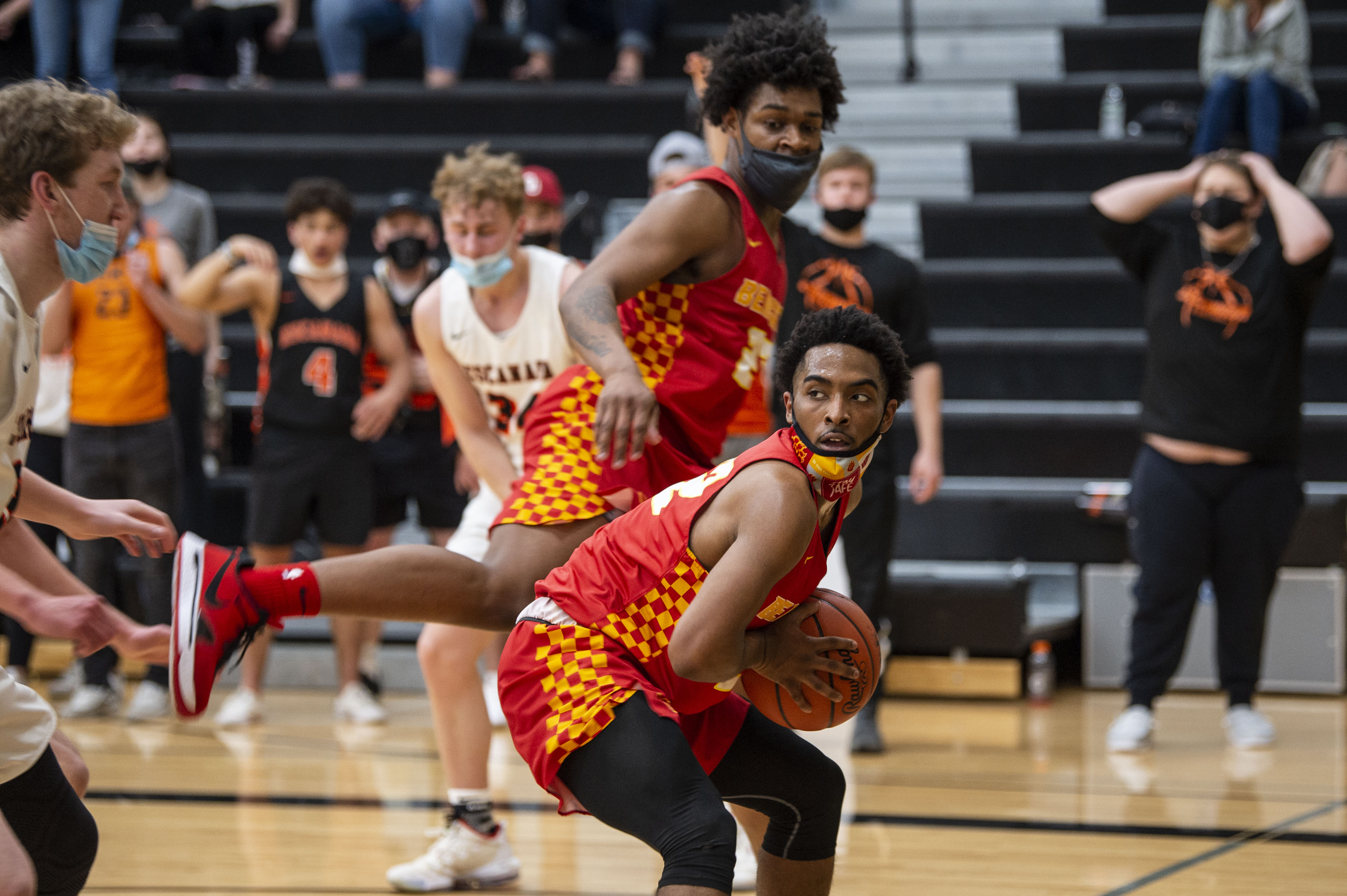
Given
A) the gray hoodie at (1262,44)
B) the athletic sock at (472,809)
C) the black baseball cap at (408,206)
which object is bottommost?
the athletic sock at (472,809)

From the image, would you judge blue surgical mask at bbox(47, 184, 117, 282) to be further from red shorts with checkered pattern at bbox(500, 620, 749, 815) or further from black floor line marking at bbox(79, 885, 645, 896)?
black floor line marking at bbox(79, 885, 645, 896)

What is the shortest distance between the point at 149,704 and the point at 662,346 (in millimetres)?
3714

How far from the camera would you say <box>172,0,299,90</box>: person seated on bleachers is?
380 inches

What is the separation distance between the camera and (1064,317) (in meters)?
7.97

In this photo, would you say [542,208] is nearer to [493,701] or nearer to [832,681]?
[493,701]

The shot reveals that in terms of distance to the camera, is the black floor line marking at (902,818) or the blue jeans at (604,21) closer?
the black floor line marking at (902,818)

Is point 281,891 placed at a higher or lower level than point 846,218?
lower

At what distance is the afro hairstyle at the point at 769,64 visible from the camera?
287cm

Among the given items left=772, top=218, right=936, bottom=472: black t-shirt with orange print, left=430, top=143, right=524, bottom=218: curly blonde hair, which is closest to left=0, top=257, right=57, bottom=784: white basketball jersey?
left=430, top=143, right=524, bottom=218: curly blonde hair

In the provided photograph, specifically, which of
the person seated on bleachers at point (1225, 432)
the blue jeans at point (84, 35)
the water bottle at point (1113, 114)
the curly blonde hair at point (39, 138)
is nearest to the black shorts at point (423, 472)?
the person seated on bleachers at point (1225, 432)

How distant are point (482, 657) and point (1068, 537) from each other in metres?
2.76

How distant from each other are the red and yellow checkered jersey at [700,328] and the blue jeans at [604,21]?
687 cm

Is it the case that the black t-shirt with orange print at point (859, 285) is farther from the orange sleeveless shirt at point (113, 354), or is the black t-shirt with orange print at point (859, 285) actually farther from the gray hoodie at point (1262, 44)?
the gray hoodie at point (1262, 44)

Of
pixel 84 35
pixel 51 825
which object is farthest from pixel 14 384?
pixel 84 35
